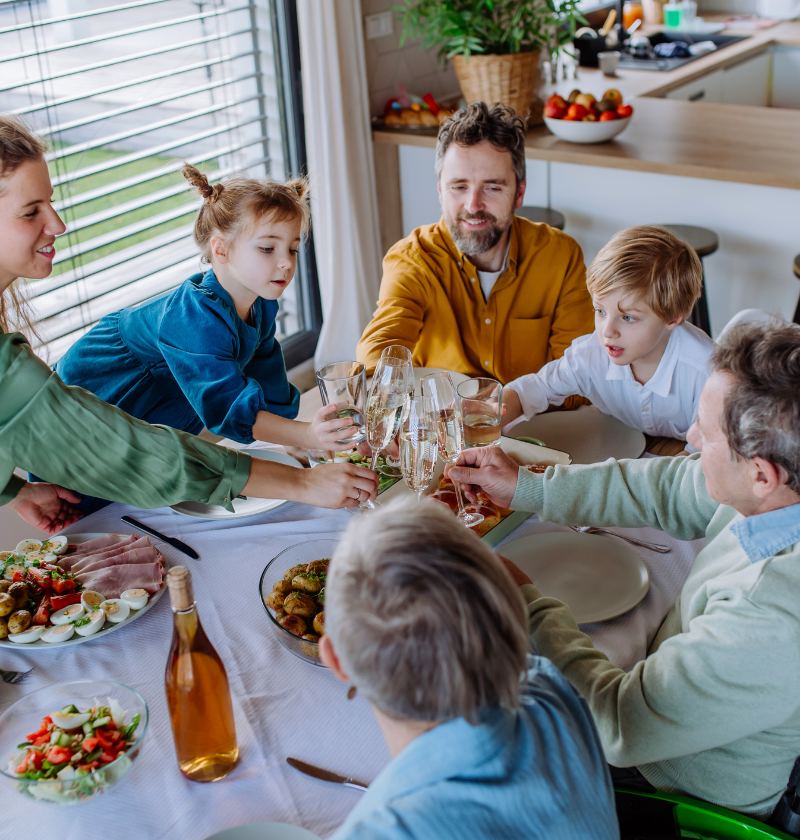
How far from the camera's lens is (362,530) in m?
0.72

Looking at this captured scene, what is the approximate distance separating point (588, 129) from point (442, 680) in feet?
9.60

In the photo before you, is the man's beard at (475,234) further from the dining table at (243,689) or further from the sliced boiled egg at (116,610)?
the sliced boiled egg at (116,610)

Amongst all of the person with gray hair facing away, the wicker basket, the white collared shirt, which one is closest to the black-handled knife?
the person with gray hair facing away

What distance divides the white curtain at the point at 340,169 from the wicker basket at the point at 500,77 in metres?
0.43

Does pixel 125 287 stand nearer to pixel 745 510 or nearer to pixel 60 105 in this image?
pixel 60 105

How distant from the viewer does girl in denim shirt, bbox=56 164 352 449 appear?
1.69 m

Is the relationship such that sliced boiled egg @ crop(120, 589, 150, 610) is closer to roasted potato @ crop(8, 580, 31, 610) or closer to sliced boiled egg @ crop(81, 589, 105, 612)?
sliced boiled egg @ crop(81, 589, 105, 612)

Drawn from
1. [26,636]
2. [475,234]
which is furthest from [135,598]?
[475,234]

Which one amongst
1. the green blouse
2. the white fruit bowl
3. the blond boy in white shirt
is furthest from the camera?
the white fruit bowl

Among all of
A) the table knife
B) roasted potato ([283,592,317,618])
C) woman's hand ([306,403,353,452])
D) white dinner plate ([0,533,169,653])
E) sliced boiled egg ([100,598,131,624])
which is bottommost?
the table knife

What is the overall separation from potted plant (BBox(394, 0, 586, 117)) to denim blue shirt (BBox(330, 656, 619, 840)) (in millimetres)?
3033

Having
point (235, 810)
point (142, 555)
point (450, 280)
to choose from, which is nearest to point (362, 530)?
point (235, 810)

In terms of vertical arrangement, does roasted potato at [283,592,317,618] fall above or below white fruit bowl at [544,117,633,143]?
below

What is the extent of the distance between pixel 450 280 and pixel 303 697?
4.81ft
